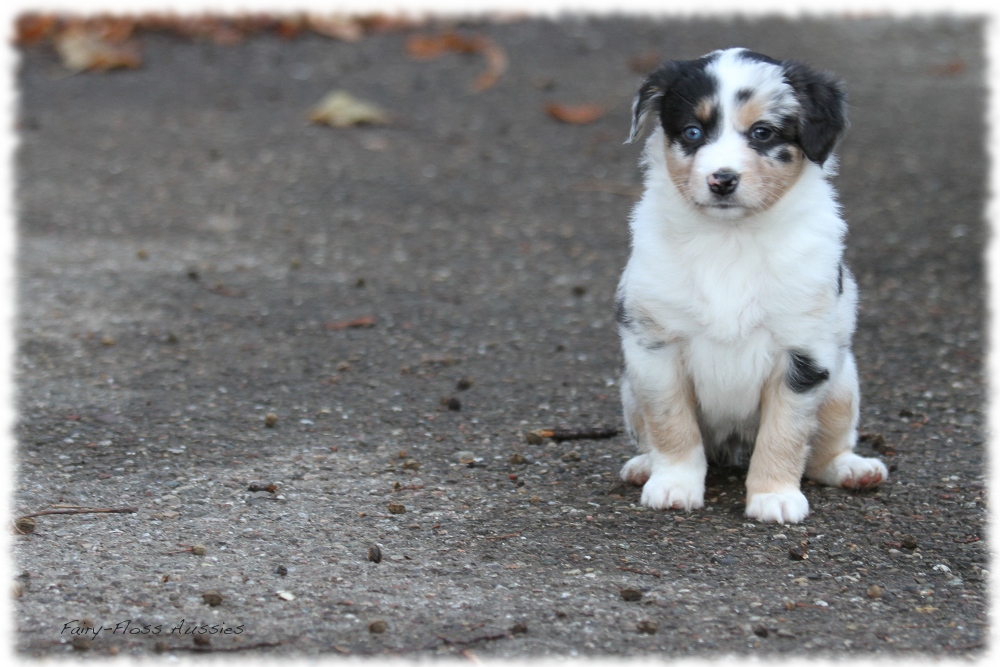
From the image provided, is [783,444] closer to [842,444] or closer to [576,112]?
[842,444]

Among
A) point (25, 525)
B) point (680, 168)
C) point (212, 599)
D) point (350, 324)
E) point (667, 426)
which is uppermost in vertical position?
point (680, 168)

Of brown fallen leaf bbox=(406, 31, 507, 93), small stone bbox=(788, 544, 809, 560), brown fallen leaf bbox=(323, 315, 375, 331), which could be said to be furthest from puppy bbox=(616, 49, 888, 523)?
brown fallen leaf bbox=(406, 31, 507, 93)

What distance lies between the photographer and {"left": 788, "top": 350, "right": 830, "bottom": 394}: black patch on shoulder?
14.1 feet

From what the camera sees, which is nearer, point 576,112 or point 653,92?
point 653,92

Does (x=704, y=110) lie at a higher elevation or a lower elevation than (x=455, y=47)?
higher

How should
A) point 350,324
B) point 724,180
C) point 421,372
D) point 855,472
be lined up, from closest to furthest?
point 724,180 → point 855,472 → point 421,372 → point 350,324

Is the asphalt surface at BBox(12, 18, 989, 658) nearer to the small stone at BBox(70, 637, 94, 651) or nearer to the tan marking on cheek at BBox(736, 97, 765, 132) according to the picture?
the small stone at BBox(70, 637, 94, 651)

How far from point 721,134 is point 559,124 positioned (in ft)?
20.6

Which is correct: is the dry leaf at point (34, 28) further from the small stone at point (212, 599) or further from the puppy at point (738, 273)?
the small stone at point (212, 599)

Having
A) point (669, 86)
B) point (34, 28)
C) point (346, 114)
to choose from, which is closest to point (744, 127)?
point (669, 86)

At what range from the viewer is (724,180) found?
13.5 feet

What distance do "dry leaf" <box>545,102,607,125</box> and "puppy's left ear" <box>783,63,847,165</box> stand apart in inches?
240

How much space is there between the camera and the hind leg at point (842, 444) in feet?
15.2

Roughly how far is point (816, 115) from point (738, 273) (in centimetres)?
59
